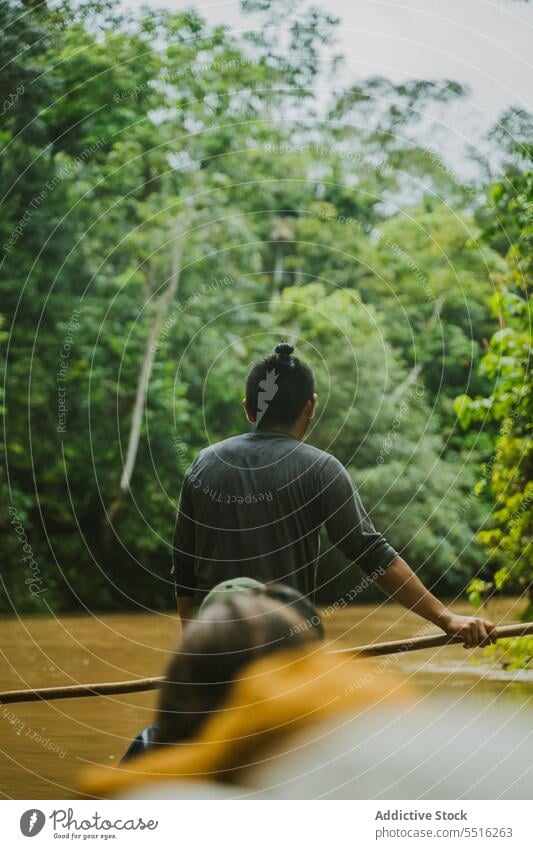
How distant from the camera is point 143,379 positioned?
1186 centimetres

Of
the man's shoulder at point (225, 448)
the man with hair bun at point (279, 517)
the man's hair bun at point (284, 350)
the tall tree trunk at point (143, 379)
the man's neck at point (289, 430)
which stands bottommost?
the man with hair bun at point (279, 517)

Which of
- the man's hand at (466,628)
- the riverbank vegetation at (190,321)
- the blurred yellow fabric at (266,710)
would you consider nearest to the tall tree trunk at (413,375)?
the riverbank vegetation at (190,321)

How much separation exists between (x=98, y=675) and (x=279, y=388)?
16.6 feet

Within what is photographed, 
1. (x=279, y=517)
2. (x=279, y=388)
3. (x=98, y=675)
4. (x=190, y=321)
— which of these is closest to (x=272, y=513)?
(x=279, y=517)

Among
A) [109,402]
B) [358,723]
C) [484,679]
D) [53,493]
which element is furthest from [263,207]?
[358,723]

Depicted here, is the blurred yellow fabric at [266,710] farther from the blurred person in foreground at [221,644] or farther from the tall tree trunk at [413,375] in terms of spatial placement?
the tall tree trunk at [413,375]

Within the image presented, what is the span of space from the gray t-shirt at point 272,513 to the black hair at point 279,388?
45mm

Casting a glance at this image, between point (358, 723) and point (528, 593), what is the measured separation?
1956mm

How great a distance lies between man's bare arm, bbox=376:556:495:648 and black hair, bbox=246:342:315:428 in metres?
0.35

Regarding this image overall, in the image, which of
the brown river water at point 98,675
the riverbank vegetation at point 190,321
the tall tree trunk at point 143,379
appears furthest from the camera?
the tall tree trunk at point 143,379

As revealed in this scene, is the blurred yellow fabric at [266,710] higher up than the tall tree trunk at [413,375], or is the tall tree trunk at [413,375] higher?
the tall tree trunk at [413,375]

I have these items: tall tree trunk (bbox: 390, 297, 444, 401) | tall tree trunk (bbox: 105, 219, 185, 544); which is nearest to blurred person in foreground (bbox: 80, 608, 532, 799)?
tall tree trunk (bbox: 105, 219, 185, 544)

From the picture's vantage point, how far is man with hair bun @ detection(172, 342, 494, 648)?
2031mm

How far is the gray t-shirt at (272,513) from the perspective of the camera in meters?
2.03
